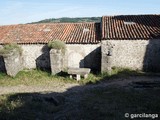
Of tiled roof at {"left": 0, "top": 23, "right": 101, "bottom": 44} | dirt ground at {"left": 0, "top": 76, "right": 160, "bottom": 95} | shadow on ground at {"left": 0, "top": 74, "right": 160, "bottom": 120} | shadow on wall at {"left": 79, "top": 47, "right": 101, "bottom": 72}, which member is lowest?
dirt ground at {"left": 0, "top": 76, "right": 160, "bottom": 95}

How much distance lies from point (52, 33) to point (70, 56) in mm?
2947

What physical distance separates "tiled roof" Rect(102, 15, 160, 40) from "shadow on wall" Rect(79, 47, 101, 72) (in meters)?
1.39

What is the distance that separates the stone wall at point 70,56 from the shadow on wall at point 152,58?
11.8ft

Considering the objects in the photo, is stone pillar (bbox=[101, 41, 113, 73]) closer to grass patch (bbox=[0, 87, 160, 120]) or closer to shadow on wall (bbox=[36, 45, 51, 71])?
grass patch (bbox=[0, 87, 160, 120])

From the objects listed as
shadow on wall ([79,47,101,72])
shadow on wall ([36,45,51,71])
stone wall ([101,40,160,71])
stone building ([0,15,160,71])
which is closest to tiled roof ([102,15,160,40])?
stone building ([0,15,160,71])

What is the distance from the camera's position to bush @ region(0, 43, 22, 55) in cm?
1879

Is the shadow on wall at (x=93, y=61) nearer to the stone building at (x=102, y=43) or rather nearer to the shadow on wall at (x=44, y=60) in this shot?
the stone building at (x=102, y=43)

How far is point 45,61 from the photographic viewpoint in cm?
2094

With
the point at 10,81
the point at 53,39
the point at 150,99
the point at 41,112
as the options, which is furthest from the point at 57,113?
the point at 53,39

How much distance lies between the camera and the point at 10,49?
19.2 metres

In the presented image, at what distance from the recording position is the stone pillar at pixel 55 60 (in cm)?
1902

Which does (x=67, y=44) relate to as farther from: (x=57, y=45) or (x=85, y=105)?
(x=85, y=105)

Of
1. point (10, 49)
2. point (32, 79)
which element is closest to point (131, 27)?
point (32, 79)

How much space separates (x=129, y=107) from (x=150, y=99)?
1731 millimetres
